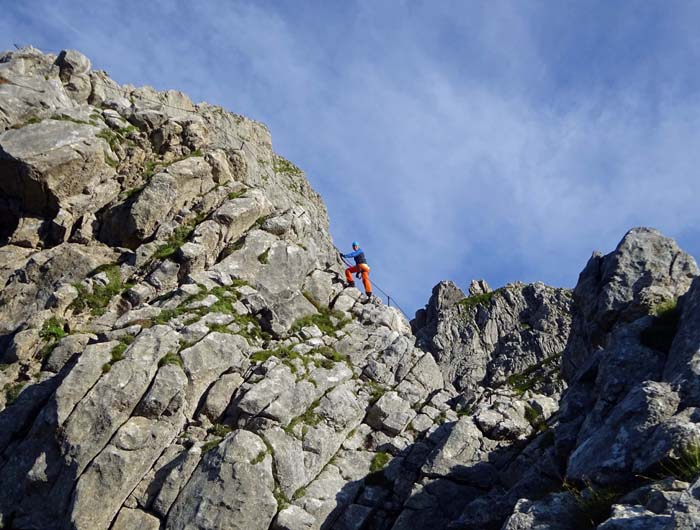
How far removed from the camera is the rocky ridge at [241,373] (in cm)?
1853

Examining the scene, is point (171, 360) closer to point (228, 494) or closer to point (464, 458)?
point (228, 494)

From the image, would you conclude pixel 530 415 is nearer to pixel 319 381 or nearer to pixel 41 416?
pixel 319 381

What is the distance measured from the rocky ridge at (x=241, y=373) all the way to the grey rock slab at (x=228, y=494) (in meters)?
0.08

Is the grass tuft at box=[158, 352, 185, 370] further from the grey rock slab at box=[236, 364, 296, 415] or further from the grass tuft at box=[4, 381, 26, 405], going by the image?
the grass tuft at box=[4, 381, 26, 405]

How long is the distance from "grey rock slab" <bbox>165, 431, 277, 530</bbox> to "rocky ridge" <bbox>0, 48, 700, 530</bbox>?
78 mm

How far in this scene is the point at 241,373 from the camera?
2748cm

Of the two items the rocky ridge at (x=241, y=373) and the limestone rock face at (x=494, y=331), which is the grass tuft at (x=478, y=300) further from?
the rocky ridge at (x=241, y=373)

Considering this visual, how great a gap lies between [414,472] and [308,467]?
4.57 m

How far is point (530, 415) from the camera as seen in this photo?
28234mm

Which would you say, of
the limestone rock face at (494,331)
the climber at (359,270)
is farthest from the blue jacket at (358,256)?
the limestone rock face at (494,331)

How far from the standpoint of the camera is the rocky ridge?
18531 millimetres

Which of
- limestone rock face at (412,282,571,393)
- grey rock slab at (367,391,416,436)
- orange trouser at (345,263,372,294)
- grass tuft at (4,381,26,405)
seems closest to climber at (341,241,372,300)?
orange trouser at (345,263,372,294)

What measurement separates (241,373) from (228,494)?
21.4 ft

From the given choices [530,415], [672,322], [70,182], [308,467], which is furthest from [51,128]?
[672,322]
